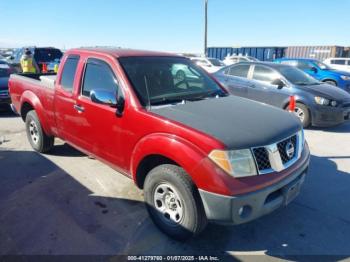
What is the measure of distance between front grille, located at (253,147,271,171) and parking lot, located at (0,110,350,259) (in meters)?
0.90

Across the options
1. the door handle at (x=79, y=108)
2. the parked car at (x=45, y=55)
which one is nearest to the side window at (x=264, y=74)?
the door handle at (x=79, y=108)

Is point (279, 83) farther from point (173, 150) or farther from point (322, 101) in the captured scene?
point (173, 150)

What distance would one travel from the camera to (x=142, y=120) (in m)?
3.05

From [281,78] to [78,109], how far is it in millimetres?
5592

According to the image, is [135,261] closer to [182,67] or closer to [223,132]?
[223,132]

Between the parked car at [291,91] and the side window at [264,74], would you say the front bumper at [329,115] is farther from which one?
the side window at [264,74]

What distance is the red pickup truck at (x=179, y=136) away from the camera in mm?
2535

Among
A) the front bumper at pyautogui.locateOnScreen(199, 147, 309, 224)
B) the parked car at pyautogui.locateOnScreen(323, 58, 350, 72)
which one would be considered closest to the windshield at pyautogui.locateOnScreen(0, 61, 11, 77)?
the front bumper at pyautogui.locateOnScreen(199, 147, 309, 224)

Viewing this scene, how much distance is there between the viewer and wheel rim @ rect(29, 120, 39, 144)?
5242 mm

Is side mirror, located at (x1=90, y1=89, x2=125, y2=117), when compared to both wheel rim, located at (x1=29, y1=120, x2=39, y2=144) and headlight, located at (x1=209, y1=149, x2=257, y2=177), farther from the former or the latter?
wheel rim, located at (x1=29, y1=120, x2=39, y2=144)

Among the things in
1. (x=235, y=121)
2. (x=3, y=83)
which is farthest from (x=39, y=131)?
(x=3, y=83)

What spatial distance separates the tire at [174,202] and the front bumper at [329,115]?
5397 millimetres

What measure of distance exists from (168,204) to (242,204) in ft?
2.75

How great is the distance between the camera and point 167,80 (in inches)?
147
